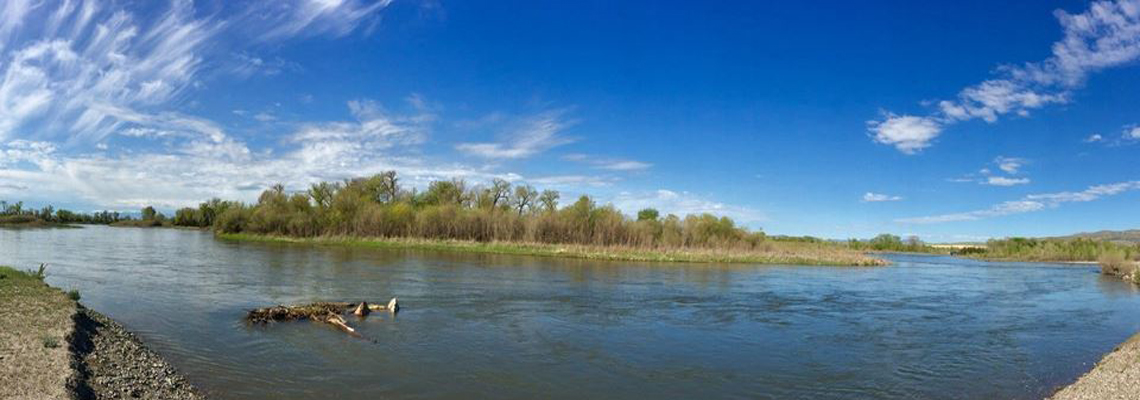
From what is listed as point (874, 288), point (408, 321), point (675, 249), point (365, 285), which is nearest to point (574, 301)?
point (408, 321)

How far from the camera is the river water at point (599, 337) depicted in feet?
38.1

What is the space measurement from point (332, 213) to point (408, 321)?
211ft

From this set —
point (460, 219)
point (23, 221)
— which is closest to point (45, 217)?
point (23, 221)

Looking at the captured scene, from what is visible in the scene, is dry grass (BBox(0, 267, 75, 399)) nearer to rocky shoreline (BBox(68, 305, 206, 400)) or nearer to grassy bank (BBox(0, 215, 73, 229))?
rocky shoreline (BBox(68, 305, 206, 400))

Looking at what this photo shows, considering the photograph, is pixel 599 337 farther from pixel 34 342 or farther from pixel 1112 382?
pixel 34 342

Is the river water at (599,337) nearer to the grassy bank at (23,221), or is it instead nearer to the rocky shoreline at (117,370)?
the rocky shoreline at (117,370)

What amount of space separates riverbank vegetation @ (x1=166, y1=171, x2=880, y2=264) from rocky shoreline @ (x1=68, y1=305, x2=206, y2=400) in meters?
43.3

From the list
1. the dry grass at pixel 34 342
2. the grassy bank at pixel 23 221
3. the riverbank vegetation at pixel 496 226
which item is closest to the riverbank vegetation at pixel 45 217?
the grassy bank at pixel 23 221

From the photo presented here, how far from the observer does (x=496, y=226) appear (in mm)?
69625

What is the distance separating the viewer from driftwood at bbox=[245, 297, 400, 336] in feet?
54.1

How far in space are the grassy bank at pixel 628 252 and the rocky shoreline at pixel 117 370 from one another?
42655mm

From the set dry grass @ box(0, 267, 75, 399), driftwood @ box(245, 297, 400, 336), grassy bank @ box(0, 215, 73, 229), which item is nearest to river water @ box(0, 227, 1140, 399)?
driftwood @ box(245, 297, 400, 336)

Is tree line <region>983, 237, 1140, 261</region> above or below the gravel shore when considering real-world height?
above

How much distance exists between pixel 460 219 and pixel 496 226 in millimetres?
4638
